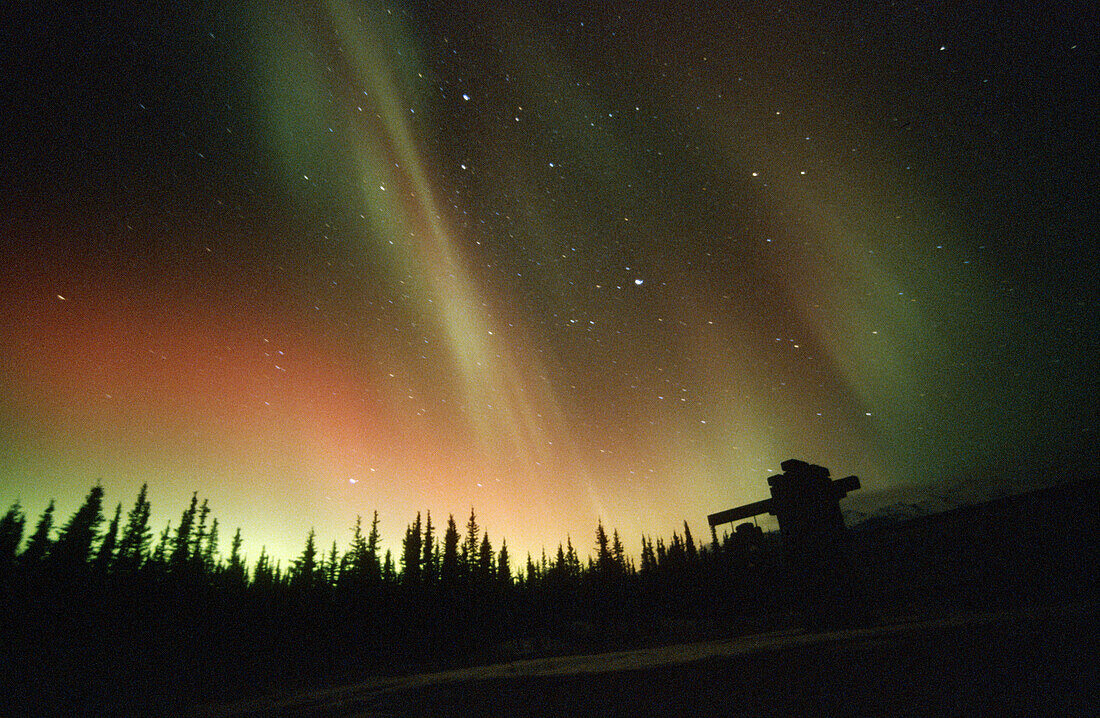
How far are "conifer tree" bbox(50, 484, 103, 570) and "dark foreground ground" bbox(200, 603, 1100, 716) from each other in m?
59.1

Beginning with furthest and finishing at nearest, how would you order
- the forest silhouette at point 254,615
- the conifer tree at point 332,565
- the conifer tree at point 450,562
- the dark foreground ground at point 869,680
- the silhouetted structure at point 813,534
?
the conifer tree at point 332,565 < the conifer tree at point 450,562 < the forest silhouette at point 254,615 < the silhouetted structure at point 813,534 < the dark foreground ground at point 869,680

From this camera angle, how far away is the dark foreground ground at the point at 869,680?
2709 millimetres

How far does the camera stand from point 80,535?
43969 millimetres

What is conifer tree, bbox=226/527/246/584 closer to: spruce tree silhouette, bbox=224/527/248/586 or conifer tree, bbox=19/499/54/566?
spruce tree silhouette, bbox=224/527/248/586

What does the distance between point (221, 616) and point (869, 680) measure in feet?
188

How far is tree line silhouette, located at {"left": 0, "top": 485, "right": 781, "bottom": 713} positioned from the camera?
32.1 meters

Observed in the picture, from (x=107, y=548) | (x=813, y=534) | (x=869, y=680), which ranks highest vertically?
(x=107, y=548)

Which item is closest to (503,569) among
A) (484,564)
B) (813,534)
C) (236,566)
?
(484,564)

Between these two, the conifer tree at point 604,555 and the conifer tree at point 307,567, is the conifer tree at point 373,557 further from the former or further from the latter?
the conifer tree at point 604,555

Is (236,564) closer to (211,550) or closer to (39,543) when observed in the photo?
(211,550)

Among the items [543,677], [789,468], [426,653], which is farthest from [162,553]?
[789,468]

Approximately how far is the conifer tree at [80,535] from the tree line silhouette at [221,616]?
0.14 m

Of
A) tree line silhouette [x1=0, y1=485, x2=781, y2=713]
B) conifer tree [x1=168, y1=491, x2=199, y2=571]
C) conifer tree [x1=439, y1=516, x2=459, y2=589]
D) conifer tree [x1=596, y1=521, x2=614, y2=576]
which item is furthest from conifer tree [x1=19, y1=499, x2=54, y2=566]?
conifer tree [x1=596, y1=521, x2=614, y2=576]

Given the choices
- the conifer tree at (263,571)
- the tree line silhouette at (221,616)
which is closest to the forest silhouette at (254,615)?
the tree line silhouette at (221,616)
